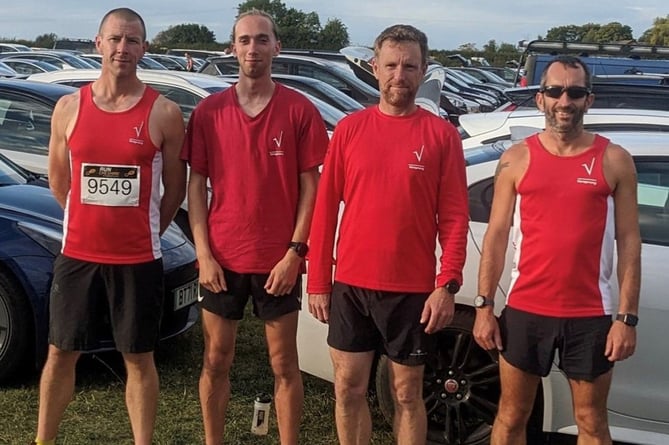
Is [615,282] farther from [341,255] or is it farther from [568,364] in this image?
[341,255]

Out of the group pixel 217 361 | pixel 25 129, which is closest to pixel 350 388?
pixel 217 361

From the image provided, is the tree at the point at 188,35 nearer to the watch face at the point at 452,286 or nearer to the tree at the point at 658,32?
the tree at the point at 658,32

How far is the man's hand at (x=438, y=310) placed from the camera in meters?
3.13

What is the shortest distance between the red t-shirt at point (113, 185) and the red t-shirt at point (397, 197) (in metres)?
0.74

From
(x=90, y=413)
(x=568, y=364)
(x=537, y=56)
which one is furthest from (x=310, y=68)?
(x=568, y=364)

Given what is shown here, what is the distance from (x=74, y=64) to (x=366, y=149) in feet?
76.5

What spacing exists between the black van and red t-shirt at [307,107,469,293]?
1078 cm

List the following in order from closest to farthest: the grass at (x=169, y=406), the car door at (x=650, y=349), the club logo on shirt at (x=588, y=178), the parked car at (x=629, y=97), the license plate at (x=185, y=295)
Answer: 1. the club logo on shirt at (x=588, y=178)
2. the car door at (x=650, y=349)
3. the grass at (x=169, y=406)
4. the license plate at (x=185, y=295)
5. the parked car at (x=629, y=97)

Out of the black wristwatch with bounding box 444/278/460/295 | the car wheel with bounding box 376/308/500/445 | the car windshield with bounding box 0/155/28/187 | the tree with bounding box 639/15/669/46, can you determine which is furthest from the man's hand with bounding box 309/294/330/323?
the tree with bounding box 639/15/669/46

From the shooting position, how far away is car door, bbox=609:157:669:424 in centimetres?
362

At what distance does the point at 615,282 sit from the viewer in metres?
3.59

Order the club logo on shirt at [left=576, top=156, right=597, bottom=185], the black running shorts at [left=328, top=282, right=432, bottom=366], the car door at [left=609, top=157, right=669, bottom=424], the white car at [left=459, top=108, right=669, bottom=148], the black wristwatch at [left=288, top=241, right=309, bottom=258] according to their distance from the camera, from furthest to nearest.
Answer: the white car at [left=459, top=108, right=669, bottom=148] < the car door at [left=609, top=157, right=669, bottom=424] < the black wristwatch at [left=288, top=241, right=309, bottom=258] < the black running shorts at [left=328, top=282, right=432, bottom=366] < the club logo on shirt at [left=576, top=156, right=597, bottom=185]

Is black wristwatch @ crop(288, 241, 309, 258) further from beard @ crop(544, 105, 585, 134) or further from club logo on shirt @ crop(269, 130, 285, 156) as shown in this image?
beard @ crop(544, 105, 585, 134)

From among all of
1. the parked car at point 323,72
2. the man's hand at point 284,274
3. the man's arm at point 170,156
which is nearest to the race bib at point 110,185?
the man's arm at point 170,156
